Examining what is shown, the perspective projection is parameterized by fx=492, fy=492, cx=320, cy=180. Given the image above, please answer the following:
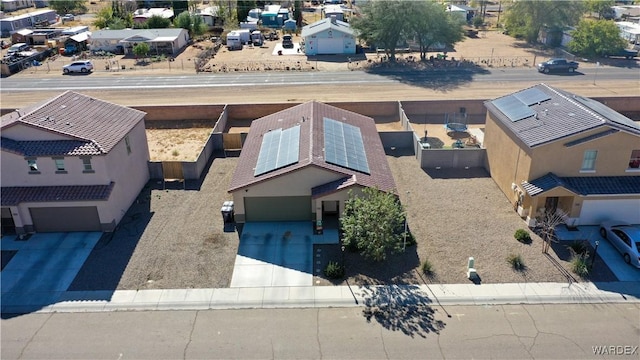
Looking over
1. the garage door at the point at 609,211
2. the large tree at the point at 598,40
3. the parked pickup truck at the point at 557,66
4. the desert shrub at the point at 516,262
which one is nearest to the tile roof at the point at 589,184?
the garage door at the point at 609,211

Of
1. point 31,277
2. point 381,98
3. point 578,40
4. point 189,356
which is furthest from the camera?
point 578,40

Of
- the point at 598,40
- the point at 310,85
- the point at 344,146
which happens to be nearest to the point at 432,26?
the point at 310,85

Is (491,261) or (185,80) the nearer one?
(491,261)

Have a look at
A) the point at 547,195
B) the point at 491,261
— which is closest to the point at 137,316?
the point at 491,261

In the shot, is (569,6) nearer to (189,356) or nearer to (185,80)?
(185,80)

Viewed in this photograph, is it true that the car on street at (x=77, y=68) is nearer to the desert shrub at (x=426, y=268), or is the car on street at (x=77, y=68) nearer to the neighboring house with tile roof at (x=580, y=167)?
the neighboring house with tile roof at (x=580, y=167)

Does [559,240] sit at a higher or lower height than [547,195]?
lower

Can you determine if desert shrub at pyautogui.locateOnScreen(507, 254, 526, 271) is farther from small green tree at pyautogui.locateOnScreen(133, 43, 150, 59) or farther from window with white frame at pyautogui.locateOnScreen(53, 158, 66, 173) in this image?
small green tree at pyautogui.locateOnScreen(133, 43, 150, 59)
